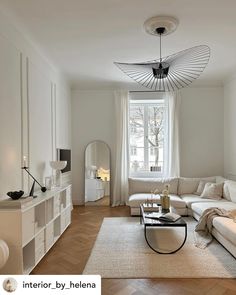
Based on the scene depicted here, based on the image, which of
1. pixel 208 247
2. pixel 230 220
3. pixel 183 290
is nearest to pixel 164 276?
pixel 183 290

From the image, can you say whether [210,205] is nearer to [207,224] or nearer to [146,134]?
[207,224]

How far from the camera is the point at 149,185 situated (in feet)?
18.8

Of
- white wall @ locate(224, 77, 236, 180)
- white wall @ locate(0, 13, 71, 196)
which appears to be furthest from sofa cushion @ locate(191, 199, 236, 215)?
white wall @ locate(0, 13, 71, 196)

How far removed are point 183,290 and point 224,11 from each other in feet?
9.93

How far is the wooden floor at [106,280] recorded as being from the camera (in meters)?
2.41

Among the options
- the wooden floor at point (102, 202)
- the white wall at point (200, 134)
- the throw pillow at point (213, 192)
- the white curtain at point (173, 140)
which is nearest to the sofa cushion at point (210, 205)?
the throw pillow at point (213, 192)

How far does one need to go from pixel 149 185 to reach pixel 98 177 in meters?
1.35

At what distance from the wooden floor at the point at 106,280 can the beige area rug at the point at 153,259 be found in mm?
102

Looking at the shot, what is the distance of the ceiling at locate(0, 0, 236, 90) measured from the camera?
9.45ft

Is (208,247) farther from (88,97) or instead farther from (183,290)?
(88,97)

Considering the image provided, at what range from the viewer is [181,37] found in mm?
3680

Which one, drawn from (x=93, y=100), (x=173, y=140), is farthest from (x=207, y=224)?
(x=93, y=100)

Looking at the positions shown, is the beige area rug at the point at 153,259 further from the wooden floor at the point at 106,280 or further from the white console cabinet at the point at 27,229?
the white console cabinet at the point at 27,229

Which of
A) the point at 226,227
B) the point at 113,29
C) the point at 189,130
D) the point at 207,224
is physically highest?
the point at 113,29
